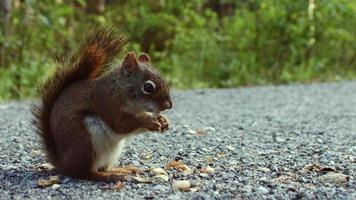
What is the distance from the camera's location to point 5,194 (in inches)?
106

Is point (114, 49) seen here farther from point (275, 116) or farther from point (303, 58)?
point (303, 58)

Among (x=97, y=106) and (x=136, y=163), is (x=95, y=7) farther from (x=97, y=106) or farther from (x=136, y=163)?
(x=97, y=106)

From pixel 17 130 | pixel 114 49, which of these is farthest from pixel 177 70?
pixel 114 49

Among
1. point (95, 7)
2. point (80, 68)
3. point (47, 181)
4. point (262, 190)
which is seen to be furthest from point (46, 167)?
point (95, 7)

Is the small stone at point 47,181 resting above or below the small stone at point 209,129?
above

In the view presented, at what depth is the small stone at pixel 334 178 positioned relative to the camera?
2.91 m

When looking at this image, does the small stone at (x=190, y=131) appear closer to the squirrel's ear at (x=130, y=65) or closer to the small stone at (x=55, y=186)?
the squirrel's ear at (x=130, y=65)

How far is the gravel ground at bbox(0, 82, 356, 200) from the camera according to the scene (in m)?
2.73

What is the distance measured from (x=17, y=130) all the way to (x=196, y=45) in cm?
529

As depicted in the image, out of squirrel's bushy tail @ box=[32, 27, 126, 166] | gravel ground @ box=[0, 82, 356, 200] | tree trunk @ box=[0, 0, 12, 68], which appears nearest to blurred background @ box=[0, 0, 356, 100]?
tree trunk @ box=[0, 0, 12, 68]

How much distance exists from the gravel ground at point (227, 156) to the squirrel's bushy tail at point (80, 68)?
22cm

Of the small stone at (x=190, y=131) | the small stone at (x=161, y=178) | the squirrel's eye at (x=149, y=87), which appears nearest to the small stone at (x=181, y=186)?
the small stone at (x=161, y=178)

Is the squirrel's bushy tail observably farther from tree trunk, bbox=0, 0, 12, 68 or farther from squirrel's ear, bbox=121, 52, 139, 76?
tree trunk, bbox=0, 0, 12, 68

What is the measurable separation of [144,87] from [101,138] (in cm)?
28
